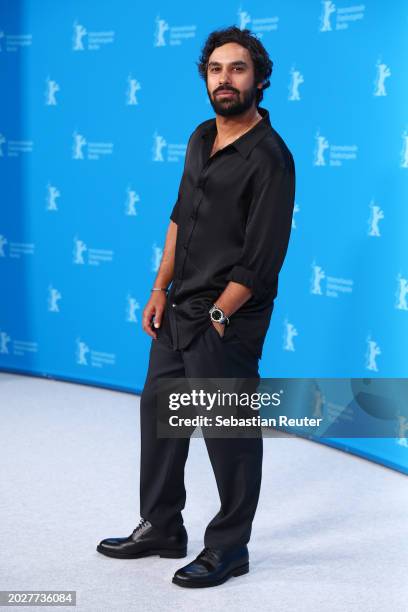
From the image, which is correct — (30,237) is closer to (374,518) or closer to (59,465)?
(59,465)

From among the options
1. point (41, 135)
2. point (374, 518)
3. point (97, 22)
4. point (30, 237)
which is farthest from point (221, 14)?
point (374, 518)

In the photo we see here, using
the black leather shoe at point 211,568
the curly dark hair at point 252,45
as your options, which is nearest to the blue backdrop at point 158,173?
the curly dark hair at point 252,45

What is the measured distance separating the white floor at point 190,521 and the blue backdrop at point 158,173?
1.36 feet

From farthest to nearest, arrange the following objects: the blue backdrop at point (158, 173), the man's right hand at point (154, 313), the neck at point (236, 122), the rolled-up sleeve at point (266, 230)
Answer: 1. the blue backdrop at point (158, 173)
2. the man's right hand at point (154, 313)
3. the neck at point (236, 122)
4. the rolled-up sleeve at point (266, 230)

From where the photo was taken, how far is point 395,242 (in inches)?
143

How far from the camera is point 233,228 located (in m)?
2.60

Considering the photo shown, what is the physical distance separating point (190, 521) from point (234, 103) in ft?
4.57

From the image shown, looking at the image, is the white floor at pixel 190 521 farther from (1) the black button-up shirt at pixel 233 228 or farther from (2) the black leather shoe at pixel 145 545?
(1) the black button-up shirt at pixel 233 228

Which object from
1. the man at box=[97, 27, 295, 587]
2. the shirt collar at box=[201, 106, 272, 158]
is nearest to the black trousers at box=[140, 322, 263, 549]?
the man at box=[97, 27, 295, 587]

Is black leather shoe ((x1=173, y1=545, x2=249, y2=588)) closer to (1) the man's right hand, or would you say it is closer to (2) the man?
(2) the man

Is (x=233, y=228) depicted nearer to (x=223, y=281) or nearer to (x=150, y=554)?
(x=223, y=281)

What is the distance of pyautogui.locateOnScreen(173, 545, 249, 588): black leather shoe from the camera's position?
268 cm

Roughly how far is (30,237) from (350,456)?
2.03 metres

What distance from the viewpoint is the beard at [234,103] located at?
8.39 ft
